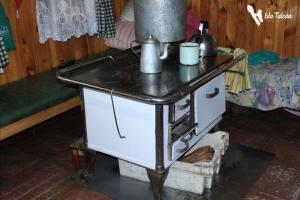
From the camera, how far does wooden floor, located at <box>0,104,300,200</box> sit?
215 cm

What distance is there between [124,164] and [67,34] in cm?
123

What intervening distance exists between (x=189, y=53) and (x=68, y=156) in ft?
3.67

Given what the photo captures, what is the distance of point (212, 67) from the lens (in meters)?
2.09

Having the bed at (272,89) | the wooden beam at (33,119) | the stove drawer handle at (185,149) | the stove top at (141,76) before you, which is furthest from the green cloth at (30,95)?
the bed at (272,89)

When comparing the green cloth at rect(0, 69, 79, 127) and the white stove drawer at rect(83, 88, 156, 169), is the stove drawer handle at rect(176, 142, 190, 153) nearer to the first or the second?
the white stove drawer at rect(83, 88, 156, 169)

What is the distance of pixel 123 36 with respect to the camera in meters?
3.24

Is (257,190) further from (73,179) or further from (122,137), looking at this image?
(73,179)

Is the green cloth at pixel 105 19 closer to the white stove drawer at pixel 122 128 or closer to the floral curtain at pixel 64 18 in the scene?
the floral curtain at pixel 64 18

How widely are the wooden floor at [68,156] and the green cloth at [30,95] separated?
375 millimetres

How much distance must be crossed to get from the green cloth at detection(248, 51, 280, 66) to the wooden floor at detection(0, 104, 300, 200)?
424mm

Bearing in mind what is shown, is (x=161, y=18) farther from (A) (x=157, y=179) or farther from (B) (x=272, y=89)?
(B) (x=272, y=89)

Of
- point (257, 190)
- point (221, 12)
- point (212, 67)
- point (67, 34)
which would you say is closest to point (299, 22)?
point (221, 12)

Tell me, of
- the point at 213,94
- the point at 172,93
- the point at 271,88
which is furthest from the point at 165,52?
the point at 271,88

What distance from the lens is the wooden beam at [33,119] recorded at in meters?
2.23
